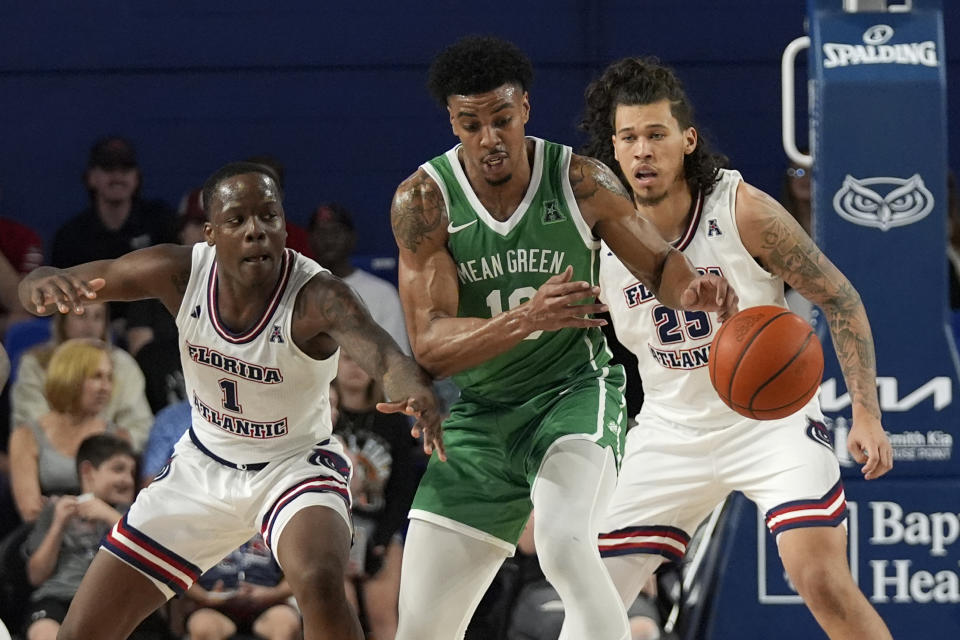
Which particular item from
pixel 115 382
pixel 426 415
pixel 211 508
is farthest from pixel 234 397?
pixel 115 382

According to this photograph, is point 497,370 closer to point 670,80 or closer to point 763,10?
point 670,80

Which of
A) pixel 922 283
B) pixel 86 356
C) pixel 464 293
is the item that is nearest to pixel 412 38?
pixel 86 356

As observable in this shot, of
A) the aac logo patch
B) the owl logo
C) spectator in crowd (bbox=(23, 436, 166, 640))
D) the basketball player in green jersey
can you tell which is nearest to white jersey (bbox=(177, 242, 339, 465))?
the basketball player in green jersey

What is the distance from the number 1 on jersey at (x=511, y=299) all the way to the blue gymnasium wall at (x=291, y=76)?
14.3ft

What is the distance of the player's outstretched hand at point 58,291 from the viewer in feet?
14.7

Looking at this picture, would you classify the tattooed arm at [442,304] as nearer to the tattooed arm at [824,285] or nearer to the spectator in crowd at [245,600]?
the tattooed arm at [824,285]

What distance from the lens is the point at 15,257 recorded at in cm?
770

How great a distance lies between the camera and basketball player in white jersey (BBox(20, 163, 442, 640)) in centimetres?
452

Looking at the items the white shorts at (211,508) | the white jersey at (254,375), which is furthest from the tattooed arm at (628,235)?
the white shorts at (211,508)

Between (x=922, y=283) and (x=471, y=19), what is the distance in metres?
3.74

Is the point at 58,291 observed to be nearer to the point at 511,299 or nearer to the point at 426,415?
the point at 426,415

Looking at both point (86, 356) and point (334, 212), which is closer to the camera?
point (86, 356)

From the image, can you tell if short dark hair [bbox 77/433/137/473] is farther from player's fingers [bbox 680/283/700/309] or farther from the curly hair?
player's fingers [bbox 680/283/700/309]

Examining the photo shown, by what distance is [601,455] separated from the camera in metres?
4.39
